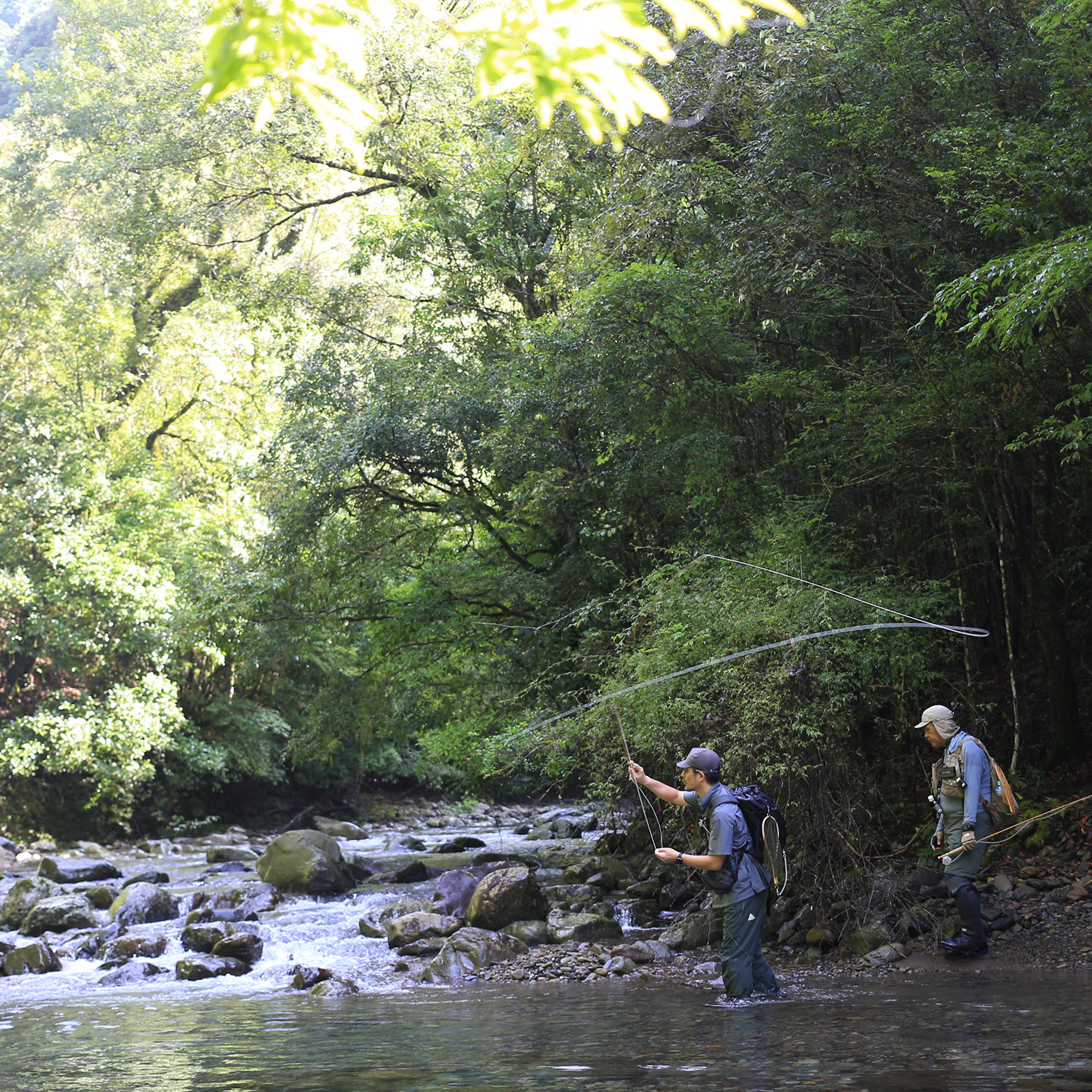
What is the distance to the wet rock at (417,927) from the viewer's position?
976 centimetres

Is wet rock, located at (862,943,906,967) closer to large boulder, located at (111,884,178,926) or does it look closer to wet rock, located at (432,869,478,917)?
wet rock, located at (432,869,478,917)

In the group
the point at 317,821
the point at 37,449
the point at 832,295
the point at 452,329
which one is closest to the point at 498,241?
the point at 452,329

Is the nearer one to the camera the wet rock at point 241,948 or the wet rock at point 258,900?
the wet rock at point 241,948

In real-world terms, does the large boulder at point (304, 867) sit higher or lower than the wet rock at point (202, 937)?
lower

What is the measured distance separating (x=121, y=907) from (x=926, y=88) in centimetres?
1160

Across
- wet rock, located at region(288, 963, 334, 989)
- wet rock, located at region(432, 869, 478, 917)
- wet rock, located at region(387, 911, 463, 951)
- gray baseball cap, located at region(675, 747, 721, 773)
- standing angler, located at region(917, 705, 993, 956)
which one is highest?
gray baseball cap, located at region(675, 747, 721, 773)

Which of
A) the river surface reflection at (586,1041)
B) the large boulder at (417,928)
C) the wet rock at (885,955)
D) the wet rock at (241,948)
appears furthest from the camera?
the large boulder at (417,928)

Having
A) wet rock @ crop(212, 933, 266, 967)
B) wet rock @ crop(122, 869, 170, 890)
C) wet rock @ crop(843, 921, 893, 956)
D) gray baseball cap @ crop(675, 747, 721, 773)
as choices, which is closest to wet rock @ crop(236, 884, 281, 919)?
wet rock @ crop(212, 933, 266, 967)

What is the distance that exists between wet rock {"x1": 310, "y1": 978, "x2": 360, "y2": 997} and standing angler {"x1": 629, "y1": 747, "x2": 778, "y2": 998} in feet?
10.5

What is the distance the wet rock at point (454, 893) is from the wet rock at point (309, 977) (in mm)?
2115

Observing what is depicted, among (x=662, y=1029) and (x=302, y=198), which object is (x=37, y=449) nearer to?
(x=302, y=198)

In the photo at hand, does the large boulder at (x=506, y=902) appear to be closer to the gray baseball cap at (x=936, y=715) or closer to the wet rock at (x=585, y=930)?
the wet rock at (x=585, y=930)

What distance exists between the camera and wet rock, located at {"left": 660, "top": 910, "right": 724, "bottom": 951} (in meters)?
8.61

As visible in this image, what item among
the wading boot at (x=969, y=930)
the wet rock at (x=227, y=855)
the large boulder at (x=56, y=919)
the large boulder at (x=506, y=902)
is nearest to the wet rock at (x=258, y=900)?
the large boulder at (x=56, y=919)
